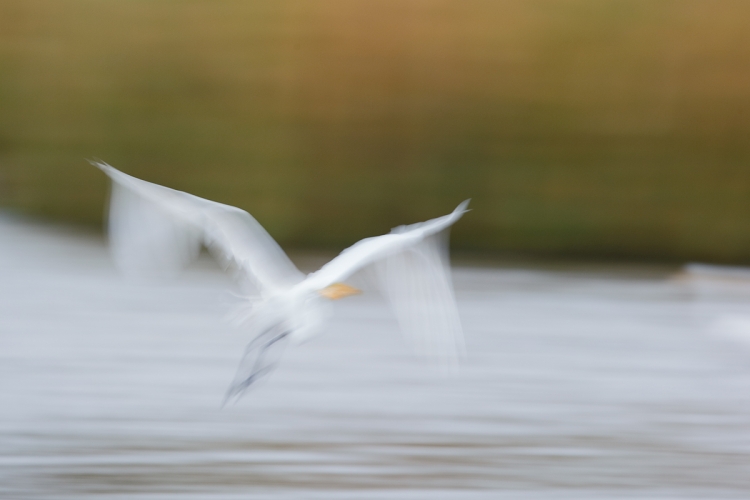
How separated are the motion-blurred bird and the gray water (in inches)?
8.0

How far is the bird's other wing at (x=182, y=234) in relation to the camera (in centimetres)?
113

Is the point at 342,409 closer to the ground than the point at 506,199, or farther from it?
closer to the ground

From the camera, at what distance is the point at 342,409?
1.70 metres

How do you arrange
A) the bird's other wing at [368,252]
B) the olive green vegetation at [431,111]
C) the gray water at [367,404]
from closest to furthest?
1. the bird's other wing at [368,252]
2. the gray water at [367,404]
3. the olive green vegetation at [431,111]

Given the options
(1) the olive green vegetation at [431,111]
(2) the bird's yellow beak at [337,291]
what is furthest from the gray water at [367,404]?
(1) the olive green vegetation at [431,111]

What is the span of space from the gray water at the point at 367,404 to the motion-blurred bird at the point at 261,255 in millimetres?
202

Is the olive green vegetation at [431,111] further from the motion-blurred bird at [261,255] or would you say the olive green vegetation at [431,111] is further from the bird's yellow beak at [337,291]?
the bird's yellow beak at [337,291]

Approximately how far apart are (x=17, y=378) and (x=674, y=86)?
9.22ft

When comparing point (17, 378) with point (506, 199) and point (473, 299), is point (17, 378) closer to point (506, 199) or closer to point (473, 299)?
point (473, 299)

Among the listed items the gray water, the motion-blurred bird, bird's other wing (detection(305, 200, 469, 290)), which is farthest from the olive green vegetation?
bird's other wing (detection(305, 200, 469, 290))

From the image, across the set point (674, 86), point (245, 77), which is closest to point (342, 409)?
point (245, 77)

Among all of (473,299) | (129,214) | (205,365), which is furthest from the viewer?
(473,299)

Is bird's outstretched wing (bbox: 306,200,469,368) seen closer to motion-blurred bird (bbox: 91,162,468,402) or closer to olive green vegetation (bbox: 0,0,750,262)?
motion-blurred bird (bbox: 91,162,468,402)

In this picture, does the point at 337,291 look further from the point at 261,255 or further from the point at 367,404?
the point at 367,404
